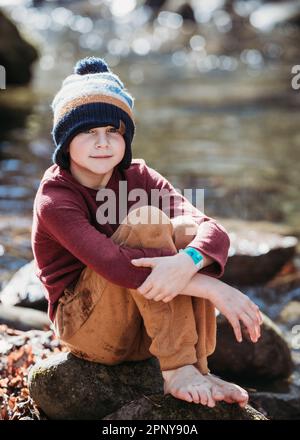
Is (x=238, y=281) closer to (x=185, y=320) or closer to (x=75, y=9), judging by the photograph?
(x=185, y=320)

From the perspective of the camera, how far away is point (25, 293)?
5688 mm

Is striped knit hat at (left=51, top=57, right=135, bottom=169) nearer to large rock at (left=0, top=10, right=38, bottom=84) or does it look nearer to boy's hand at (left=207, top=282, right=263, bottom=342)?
boy's hand at (left=207, top=282, right=263, bottom=342)

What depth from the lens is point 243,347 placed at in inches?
192

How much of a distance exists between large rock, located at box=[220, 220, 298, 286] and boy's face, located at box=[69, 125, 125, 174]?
339 centimetres

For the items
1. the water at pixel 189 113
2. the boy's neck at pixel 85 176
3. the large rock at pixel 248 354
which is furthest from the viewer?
the water at pixel 189 113

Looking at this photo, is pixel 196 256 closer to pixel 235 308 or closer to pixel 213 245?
pixel 213 245

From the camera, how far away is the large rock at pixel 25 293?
18.4 feet

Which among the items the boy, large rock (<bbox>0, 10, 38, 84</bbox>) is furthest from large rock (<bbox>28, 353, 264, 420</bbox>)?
large rock (<bbox>0, 10, 38, 84</bbox>)

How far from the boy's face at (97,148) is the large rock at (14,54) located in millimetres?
13841

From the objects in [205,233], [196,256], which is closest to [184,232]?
[205,233]

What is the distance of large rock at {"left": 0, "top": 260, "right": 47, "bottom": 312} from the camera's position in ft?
18.4

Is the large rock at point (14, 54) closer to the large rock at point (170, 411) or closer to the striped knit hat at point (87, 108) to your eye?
the striped knit hat at point (87, 108)

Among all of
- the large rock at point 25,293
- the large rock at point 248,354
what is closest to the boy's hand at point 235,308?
the large rock at point 248,354
